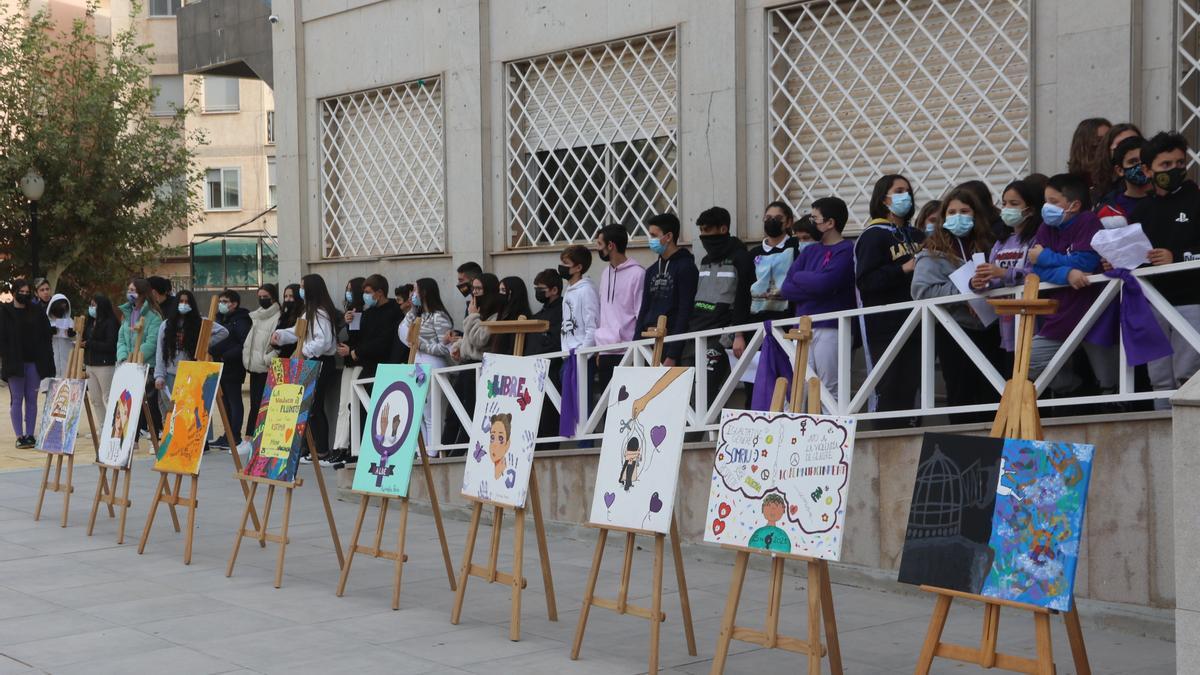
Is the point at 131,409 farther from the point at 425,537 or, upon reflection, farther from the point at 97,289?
the point at 97,289

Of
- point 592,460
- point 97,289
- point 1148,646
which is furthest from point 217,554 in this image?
point 97,289

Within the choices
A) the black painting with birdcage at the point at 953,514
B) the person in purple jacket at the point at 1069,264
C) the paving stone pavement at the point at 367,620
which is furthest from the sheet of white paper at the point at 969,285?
the black painting with birdcage at the point at 953,514

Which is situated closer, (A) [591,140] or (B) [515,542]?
(B) [515,542]

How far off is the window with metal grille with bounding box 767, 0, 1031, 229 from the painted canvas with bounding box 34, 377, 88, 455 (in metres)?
5.94

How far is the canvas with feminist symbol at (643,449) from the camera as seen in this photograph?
6293 millimetres

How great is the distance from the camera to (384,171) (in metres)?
15.0

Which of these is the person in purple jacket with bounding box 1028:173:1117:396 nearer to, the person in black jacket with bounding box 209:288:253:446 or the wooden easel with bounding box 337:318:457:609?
the wooden easel with bounding box 337:318:457:609

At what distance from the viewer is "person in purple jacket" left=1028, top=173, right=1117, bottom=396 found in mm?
6719

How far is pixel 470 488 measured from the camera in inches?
295

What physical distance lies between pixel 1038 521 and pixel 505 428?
314cm

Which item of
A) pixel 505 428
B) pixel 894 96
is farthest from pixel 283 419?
pixel 894 96

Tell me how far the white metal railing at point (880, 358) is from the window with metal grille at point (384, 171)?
12.5 ft

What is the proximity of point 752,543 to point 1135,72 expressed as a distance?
15.6ft

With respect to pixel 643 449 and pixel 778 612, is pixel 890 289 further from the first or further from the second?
pixel 778 612
